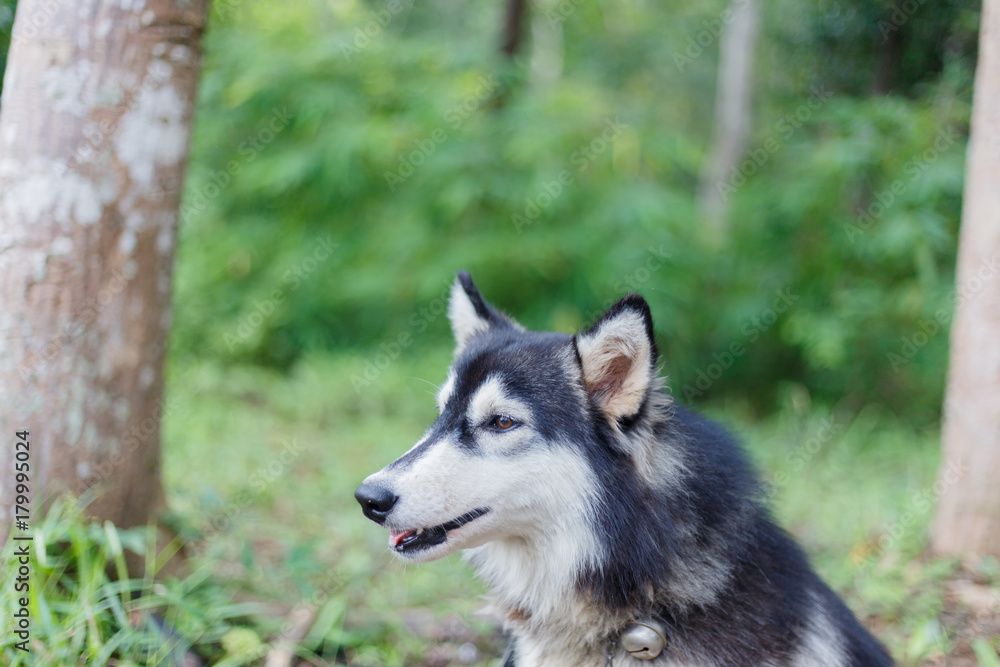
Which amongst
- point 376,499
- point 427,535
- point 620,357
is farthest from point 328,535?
point 620,357

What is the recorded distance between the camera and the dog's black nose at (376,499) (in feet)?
7.02

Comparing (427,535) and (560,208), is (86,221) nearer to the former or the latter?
(427,535)

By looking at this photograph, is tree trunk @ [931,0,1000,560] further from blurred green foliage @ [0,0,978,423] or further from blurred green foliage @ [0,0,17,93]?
blurred green foliage @ [0,0,17,93]

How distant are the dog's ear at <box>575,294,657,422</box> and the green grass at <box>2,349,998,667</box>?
79 cm

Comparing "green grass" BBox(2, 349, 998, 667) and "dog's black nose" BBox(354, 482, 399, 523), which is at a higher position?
"dog's black nose" BBox(354, 482, 399, 523)

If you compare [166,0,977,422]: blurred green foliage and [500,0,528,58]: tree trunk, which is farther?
[500,0,528,58]: tree trunk

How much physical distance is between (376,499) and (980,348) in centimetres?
297

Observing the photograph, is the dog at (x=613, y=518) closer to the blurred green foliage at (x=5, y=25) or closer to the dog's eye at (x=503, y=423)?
the dog's eye at (x=503, y=423)

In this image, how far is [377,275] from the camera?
7.29 meters

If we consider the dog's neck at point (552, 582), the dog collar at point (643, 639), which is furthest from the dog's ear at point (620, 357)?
the dog collar at point (643, 639)

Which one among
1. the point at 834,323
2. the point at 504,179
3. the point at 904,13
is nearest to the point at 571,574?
the point at 834,323

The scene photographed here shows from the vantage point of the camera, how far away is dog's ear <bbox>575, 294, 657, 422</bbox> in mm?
2098

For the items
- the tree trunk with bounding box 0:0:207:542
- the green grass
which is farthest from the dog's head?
the tree trunk with bounding box 0:0:207:542

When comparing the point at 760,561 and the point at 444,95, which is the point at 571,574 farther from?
the point at 444,95
